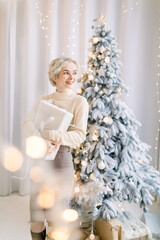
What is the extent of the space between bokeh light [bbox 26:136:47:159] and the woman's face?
0.37 meters

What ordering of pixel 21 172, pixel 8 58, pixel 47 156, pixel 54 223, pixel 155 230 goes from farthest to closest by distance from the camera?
1. pixel 21 172
2. pixel 8 58
3. pixel 155 230
4. pixel 54 223
5. pixel 47 156

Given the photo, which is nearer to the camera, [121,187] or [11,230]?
[121,187]

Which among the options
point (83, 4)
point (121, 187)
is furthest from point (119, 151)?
point (83, 4)

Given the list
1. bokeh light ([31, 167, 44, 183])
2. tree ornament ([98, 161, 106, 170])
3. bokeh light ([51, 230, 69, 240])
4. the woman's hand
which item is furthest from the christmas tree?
the woman's hand

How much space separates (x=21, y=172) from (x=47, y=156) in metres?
1.34

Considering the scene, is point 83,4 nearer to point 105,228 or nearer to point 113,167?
point 113,167

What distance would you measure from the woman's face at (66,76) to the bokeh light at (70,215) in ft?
2.66

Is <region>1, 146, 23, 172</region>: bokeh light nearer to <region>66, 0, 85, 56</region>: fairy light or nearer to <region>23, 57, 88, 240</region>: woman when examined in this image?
<region>23, 57, 88, 240</region>: woman

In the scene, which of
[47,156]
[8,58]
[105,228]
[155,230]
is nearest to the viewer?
[47,156]

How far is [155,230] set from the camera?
194 centimetres

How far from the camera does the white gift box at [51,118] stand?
1.44 m

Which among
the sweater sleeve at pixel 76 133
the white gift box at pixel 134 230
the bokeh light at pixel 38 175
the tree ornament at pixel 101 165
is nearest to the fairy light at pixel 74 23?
the sweater sleeve at pixel 76 133

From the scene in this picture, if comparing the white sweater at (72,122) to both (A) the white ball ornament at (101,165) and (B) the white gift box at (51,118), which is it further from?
(A) the white ball ornament at (101,165)

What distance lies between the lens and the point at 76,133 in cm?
149
